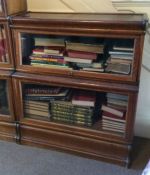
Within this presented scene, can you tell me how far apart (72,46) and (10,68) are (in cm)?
42

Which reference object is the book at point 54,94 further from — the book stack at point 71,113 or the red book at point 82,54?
the red book at point 82,54

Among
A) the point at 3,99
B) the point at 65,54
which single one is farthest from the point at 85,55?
the point at 3,99

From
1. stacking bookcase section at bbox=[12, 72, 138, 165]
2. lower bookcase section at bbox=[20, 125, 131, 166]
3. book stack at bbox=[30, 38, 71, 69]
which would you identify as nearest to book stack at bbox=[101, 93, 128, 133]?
stacking bookcase section at bbox=[12, 72, 138, 165]

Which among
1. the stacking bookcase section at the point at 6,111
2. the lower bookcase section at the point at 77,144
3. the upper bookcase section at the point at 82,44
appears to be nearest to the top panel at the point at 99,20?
the upper bookcase section at the point at 82,44

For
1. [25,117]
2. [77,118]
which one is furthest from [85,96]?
[25,117]

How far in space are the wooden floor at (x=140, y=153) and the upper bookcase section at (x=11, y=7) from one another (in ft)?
3.88

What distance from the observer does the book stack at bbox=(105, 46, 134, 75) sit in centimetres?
135

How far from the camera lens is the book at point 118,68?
1.37m

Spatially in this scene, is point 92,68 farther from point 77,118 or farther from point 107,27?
point 77,118

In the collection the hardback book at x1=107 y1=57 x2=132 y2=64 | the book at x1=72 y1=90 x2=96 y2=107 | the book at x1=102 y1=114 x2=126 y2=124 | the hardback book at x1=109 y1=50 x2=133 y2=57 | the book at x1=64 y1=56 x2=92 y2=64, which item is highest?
the hardback book at x1=109 y1=50 x2=133 y2=57

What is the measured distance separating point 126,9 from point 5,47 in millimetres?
783

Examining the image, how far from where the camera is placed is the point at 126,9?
5.09 ft

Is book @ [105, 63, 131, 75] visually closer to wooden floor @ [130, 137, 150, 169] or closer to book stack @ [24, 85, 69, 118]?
book stack @ [24, 85, 69, 118]

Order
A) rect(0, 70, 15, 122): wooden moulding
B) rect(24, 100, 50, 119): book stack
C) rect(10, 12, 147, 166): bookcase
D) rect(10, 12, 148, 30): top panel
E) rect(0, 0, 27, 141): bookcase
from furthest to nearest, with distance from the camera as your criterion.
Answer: rect(24, 100, 50, 119): book stack
rect(0, 70, 15, 122): wooden moulding
rect(0, 0, 27, 141): bookcase
rect(10, 12, 147, 166): bookcase
rect(10, 12, 148, 30): top panel
